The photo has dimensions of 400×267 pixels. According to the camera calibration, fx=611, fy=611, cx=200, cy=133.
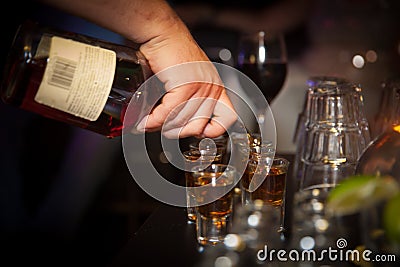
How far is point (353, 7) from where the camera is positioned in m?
2.09

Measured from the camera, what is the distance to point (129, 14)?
3.26 feet

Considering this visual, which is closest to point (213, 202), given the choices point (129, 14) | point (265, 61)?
point (129, 14)

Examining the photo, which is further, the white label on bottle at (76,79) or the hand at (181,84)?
the hand at (181,84)

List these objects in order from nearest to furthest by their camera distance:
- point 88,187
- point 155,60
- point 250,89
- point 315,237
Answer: point 315,237, point 155,60, point 250,89, point 88,187

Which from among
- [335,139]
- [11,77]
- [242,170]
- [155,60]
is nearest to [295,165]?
[335,139]

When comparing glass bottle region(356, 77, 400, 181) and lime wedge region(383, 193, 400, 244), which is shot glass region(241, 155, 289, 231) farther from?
lime wedge region(383, 193, 400, 244)

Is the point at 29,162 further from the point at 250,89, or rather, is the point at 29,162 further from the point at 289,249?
the point at 289,249

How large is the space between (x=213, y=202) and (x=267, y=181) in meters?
0.09

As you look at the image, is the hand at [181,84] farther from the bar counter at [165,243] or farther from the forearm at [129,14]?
the bar counter at [165,243]

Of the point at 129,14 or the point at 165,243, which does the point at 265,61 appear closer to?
the point at 129,14

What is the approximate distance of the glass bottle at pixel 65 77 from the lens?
856mm

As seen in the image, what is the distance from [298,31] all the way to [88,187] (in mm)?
890

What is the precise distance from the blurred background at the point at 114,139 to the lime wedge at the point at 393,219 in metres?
1.04

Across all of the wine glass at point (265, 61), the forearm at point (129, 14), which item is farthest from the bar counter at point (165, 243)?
the wine glass at point (265, 61)
